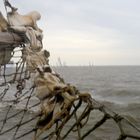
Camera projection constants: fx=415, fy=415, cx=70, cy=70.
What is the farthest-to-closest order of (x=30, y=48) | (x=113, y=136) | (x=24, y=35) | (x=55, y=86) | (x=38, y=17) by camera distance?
(x=113, y=136), (x=38, y=17), (x=24, y=35), (x=30, y=48), (x=55, y=86)

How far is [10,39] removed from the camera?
524 centimetres

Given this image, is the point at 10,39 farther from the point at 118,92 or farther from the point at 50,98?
the point at 118,92

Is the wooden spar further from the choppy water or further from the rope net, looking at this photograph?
the choppy water

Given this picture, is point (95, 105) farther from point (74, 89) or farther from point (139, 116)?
point (139, 116)

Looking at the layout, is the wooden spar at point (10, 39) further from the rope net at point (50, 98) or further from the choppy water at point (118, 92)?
the choppy water at point (118, 92)

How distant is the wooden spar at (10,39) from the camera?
5.23 metres

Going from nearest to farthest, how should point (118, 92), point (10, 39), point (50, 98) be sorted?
1. point (50, 98)
2. point (10, 39)
3. point (118, 92)

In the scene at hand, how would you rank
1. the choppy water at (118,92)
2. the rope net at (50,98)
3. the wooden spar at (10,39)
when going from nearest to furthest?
the rope net at (50,98) < the wooden spar at (10,39) < the choppy water at (118,92)

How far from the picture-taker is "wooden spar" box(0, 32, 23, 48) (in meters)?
5.23

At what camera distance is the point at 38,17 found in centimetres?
578

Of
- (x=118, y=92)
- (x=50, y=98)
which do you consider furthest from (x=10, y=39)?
(x=118, y=92)

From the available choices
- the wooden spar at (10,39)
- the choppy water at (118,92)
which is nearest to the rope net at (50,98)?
the wooden spar at (10,39)

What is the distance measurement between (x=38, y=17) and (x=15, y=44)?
663mm

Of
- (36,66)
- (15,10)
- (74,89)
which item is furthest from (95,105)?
(15,10)
